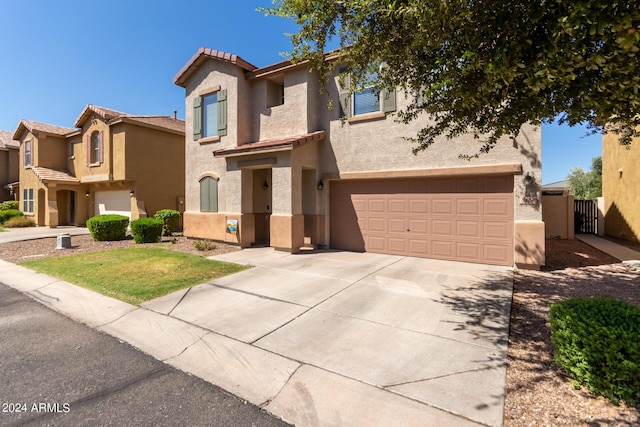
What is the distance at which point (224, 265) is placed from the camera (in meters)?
8.77

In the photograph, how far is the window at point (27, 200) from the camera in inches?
864

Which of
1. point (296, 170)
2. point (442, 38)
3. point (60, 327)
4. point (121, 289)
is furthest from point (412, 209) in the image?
point (60, 327)

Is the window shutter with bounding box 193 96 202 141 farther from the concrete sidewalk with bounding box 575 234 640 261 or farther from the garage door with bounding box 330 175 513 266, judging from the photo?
the concrete sidewalk with bounding box 575 234 640 261

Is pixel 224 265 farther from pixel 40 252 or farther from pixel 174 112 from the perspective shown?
pixel 174 112

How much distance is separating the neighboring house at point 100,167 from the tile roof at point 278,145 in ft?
28.2

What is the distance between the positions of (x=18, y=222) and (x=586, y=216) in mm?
36021

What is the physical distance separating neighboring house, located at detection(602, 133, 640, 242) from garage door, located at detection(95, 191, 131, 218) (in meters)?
25.0

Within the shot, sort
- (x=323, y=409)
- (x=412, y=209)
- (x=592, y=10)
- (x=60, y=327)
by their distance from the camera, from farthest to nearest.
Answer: (x=412, y=209) < (x=60, y=327) < (x=323, y=409) < (x=592, y=10)

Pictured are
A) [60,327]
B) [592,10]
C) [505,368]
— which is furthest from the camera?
[60,327]

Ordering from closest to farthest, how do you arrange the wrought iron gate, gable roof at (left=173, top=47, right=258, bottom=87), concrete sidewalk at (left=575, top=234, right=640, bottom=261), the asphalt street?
the asphalt street → concrete sidewalk at (left=575, top=234, right=640, bottom=261) → gable roof at (left=173, top=47, right=258, bottom=87) → the wrought iron gate

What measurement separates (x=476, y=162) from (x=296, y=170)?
19.4ft

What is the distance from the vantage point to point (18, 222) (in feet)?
66.2

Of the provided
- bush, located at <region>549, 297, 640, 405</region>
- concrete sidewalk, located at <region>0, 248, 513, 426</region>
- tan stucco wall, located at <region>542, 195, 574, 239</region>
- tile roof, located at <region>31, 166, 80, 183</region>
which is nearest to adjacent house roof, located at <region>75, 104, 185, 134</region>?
tile roof, located at <region>31, 166, 80, 183</region>

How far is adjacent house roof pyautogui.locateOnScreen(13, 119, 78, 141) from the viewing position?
68.7 feet
